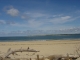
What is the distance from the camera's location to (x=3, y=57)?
10953mm

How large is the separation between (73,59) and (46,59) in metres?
2.20

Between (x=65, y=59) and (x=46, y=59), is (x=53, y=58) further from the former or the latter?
(x=46, y=59)

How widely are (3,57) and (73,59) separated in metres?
4.61

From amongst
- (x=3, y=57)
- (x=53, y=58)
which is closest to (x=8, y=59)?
(x=3, y=57)

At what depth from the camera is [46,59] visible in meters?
12.9

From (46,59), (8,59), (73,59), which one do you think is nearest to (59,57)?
(73,59)

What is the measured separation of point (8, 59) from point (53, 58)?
291 cm

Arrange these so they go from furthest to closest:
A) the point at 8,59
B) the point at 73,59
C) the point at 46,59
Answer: the point at 46,59, the point at 73,59, the point at 8,59

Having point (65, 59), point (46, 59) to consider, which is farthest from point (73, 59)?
point (46, 59)

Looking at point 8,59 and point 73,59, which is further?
point 73,59

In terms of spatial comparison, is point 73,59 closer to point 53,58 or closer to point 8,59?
point 53,58

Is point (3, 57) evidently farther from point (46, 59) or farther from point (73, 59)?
point (73, 59)

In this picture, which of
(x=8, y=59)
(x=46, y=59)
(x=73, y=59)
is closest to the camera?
(x=8, y=59)

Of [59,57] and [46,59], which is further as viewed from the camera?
[46,59]
